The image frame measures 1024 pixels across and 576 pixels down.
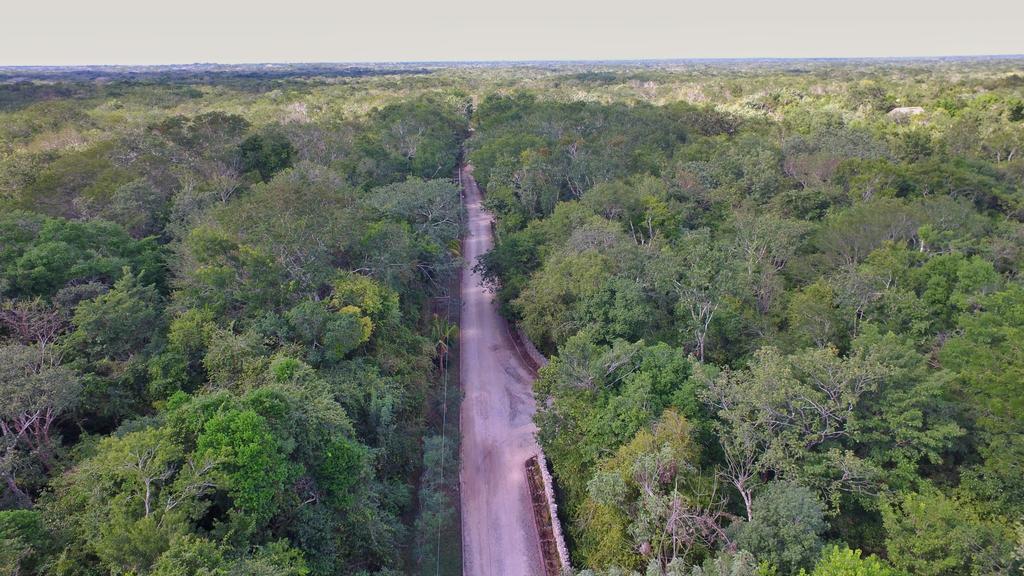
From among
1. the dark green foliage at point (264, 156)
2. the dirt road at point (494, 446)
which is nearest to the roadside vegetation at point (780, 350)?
the dirt road at point (494, 446)

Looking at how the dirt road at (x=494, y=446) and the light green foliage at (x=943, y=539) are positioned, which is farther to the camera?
the dirt road at (x=494, y=446)

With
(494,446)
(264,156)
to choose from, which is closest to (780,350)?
(494,446)

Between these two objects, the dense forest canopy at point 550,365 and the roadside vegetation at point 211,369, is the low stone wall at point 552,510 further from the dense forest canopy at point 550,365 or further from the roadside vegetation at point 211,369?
the roadside vegetation at point 211,369

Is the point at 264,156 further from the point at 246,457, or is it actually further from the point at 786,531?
the point at 786,531

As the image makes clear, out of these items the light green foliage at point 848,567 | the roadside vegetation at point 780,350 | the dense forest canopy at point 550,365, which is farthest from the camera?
the roadside vegetation at point 780,350

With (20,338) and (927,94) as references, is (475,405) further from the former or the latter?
(927,94)

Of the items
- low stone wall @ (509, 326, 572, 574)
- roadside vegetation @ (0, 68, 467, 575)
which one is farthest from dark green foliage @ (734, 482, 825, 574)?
roadside vegetation @ (0, 68, 467, 575)

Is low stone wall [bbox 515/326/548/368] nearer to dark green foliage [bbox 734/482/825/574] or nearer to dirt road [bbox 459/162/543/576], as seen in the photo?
dirt road [bbox 459/162/543/576]

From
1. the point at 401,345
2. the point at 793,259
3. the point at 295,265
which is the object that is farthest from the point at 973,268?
the point at 295,265
